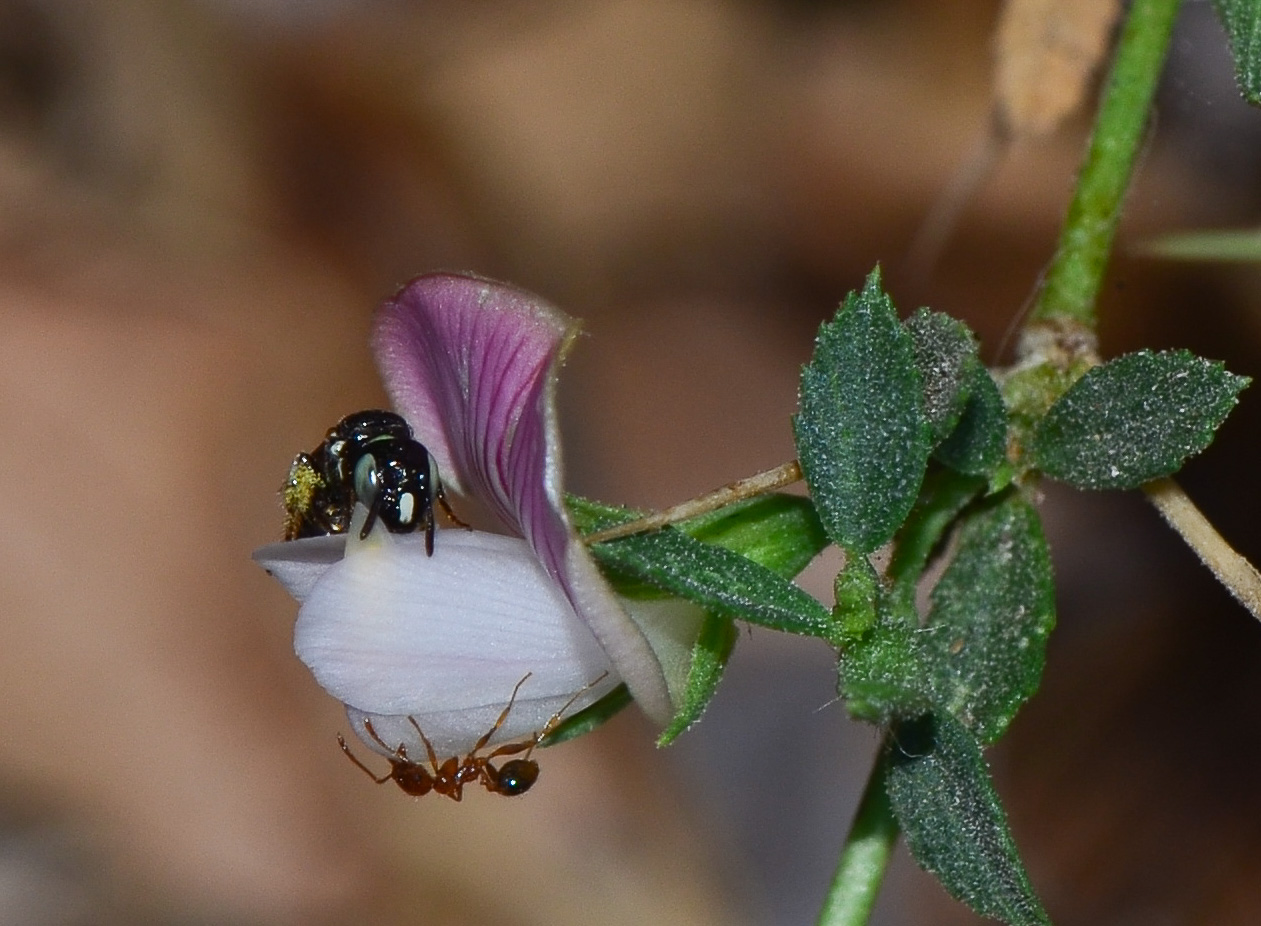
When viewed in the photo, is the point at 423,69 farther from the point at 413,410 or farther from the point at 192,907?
the point at 413,410

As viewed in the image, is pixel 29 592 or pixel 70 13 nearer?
pixel 29 592

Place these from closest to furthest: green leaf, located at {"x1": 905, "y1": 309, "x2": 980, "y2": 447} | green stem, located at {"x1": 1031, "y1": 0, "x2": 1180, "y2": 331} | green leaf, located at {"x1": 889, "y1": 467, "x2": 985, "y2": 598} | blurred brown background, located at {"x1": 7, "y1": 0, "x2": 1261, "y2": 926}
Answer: green leaf, located at {"x1": 905, "y1": 309, "x2": 980, "y2": 447} < green leaf, located at {"x1": 889, "y1": 467, "x2": 985, "y2": 598} < green stem, located at {"x1": 1031, "y1": 0, "x2": 1180, "y2": 331} < blurred brown background, located at {"x1": 7, "y1": 0, "x2": 1261, "y2": 926}

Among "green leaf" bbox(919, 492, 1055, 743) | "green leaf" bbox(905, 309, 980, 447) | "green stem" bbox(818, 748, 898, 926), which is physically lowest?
"green stem" bbox(818, 748, 898, 926)

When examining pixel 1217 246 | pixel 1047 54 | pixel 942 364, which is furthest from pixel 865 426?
pixel 1047 54

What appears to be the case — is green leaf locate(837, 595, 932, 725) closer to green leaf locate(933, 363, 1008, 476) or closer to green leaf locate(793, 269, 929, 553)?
green leaf locate(793, 269, 929, 553)

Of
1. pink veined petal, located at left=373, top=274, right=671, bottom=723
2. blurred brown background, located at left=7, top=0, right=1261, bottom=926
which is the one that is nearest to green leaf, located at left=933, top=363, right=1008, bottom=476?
pink veined petal, located at left=373, top=274, right=671, bottom=723

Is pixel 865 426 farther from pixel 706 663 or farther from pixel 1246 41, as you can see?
pixel 1246 41

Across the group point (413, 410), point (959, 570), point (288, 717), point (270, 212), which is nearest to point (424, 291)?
point (413, 410)
